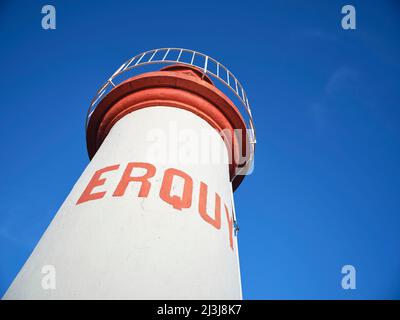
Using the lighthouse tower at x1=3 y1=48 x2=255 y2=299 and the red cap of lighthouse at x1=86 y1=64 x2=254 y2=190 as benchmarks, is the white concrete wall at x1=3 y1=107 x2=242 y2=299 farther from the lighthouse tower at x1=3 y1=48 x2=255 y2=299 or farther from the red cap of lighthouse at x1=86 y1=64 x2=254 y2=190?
the red cap of lighthouse at x1=86 y1=64 x2=254 y2=190

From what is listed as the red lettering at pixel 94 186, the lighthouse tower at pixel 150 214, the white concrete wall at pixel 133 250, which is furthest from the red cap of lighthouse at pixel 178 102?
the red lettering at pixel 94 186

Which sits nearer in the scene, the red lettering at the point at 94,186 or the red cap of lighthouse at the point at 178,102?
the red lettering at the point at 94,186

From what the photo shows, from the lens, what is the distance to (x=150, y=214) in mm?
3000

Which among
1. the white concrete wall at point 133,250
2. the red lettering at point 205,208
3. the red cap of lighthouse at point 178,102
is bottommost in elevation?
the white concrete wall at point 133,250

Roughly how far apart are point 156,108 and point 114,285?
2776 mm

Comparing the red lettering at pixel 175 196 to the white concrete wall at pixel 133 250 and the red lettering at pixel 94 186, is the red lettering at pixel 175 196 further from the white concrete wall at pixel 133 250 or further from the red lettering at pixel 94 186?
the red lettering at pixel 94 186

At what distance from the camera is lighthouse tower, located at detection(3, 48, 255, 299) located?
8.36ft

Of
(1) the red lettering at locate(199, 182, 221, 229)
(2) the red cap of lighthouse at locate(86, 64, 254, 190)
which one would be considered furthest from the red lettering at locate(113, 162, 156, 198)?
(2) the red cap of lighthouse at locate(86, 64, 254, 190)

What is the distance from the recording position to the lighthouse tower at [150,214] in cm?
255

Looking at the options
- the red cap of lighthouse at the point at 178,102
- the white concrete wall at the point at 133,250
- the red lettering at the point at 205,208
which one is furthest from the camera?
the red cap of lighthouse at the point at 178,102

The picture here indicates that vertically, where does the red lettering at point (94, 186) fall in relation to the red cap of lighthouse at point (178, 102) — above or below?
below

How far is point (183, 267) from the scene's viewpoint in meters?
2.73
